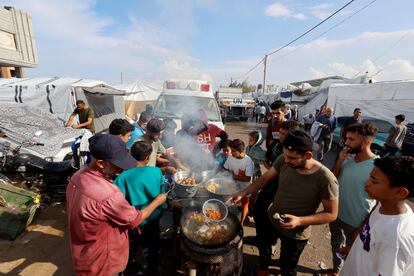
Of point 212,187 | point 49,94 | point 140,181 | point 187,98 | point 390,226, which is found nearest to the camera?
point 390,226

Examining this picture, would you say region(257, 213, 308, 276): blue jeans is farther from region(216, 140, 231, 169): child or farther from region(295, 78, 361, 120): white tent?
region(295, 78, 361, 120): white tent

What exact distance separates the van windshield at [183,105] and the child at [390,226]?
5706 mm

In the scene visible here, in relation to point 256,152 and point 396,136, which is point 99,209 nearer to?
point 256,152

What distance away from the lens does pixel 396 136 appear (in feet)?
23.9

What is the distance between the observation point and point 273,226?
298 centimetres

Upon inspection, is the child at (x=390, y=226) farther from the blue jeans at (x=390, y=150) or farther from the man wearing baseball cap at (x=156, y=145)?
the blue jeans at (x=390, y=150)

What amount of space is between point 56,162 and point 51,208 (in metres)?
1.02

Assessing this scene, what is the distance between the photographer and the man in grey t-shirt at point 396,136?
722 cm

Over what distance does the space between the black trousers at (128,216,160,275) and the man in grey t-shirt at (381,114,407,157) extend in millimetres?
8150

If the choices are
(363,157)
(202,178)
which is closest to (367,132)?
A: (363,157)

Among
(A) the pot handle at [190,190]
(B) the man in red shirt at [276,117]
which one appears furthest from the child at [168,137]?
(A) the pot handle at [190,190]

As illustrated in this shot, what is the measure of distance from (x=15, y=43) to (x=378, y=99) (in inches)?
919

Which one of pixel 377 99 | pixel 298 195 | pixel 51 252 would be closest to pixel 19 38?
pixel 51 252

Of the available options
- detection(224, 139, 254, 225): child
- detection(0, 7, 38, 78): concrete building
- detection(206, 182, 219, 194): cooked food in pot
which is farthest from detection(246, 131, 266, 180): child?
detection(0, 7, 38, 78): concrete building
